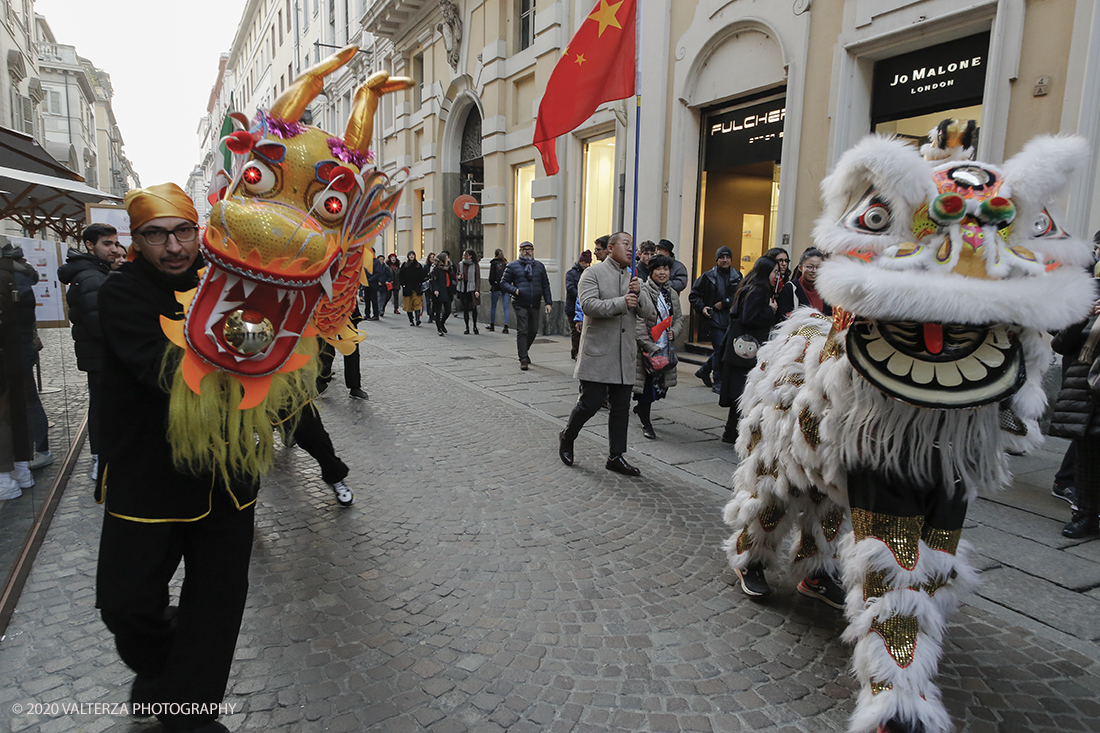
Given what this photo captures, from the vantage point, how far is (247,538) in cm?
209

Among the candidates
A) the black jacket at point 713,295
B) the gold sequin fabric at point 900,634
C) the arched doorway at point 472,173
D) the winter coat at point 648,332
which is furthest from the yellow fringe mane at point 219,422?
the arched doorway at point 472,173

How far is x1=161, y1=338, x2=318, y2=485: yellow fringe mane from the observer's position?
5.93 feet

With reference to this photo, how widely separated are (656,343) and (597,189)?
7874mm

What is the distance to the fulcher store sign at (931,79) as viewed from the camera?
6688mm

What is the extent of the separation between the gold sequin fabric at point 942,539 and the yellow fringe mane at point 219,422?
85.7 inches

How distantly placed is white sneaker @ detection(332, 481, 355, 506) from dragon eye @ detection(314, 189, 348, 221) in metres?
2.66

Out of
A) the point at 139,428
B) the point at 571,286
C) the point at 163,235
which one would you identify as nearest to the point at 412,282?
the point at 571,286

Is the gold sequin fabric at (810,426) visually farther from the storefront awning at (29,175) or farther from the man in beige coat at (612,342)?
the storefront awning at (29,175)

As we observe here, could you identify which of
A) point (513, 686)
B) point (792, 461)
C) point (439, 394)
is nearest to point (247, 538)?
point (513, 686)

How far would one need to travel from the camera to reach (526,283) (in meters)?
10.3

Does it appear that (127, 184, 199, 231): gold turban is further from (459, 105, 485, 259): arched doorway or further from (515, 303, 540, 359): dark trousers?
(459, 105, 485, 259): arched doorway

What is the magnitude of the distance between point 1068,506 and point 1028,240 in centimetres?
332

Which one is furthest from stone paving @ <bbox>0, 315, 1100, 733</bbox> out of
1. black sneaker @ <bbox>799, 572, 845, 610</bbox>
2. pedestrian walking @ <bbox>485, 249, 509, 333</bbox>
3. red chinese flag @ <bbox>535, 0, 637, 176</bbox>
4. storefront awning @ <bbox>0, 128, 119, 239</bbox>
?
pedestrian walking @ <bbox>485, 249, 509, 333</bbox>

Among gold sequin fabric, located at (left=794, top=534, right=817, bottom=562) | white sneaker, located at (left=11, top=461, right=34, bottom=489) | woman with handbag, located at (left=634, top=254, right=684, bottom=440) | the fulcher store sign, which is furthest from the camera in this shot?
the fulcher store sign
